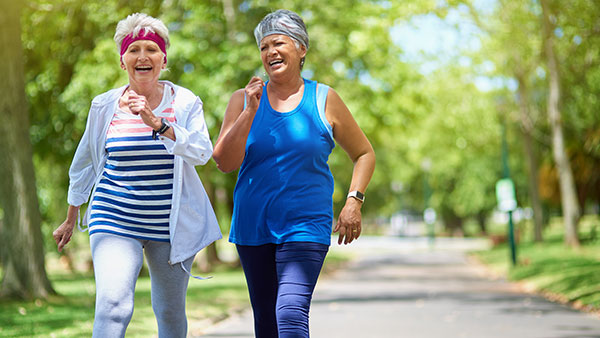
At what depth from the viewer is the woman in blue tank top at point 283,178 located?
3.87 meters

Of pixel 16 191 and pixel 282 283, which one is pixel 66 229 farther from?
pixel 16 191

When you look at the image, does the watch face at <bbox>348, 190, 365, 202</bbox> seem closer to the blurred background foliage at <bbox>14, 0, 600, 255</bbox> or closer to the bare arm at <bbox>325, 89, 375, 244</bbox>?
the bare arm at <bbox>325, 89, 375, 244</bbox>

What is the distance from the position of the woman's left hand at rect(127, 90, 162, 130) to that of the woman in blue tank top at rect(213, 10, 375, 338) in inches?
12.6

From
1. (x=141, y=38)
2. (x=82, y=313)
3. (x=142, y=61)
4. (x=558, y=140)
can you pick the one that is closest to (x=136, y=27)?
(x=141, y=38)

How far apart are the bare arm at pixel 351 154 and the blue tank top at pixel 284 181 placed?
0.27 feet

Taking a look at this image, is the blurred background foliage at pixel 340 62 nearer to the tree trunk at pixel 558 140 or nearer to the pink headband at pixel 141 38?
the tree trunk at pixel 558 140

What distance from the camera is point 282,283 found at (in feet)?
12.7

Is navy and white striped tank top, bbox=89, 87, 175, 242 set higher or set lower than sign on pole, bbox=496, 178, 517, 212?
lower

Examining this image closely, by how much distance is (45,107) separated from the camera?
17969 mm

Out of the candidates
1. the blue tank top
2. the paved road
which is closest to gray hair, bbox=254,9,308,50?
the blue tank top

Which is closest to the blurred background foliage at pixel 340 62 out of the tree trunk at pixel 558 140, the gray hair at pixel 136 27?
the tree trunk at pixel 558 140

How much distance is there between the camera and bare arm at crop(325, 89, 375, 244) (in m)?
3.93

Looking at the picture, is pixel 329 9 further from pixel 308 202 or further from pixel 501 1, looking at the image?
pixel 308 202

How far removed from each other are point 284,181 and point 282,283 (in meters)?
0.45
